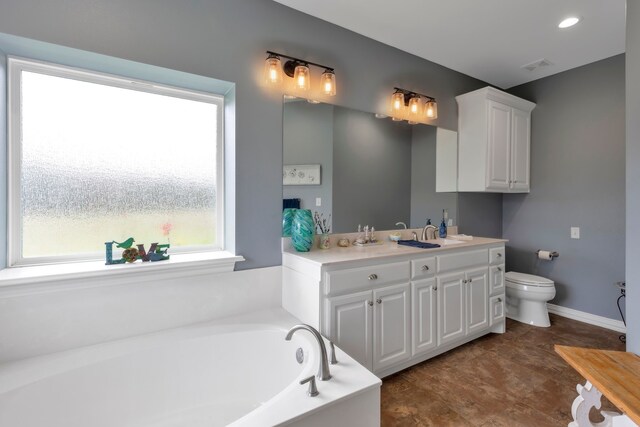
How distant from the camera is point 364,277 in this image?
1.85m

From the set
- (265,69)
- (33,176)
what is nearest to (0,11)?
(33,176)

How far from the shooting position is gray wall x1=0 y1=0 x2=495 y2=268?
147 cm

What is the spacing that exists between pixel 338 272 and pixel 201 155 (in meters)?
1.20

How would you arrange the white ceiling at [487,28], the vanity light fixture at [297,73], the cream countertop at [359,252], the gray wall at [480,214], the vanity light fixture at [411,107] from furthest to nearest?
the gray wall at [480,214], the vanity light fixture at [411,107], the white ceiling at [487,28], the vanity light fixture at [297,73], the cream countertop at [359,252]

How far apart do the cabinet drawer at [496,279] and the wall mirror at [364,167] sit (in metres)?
0.60

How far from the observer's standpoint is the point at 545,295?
9.21ft

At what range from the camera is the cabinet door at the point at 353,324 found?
68.8 inches

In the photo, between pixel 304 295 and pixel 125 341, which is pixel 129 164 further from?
Answer: pixel 304 295

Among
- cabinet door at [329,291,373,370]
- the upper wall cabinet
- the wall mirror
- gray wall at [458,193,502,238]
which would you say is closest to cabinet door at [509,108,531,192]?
the upper wall cabinet

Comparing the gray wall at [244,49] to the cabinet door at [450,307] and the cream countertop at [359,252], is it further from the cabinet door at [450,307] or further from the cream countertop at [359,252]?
the cabinet door at [450,307]

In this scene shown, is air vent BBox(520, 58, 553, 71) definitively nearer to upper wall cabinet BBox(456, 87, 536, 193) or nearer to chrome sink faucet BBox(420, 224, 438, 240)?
upper wall cabinet BBox(456, 87, 536, 193)

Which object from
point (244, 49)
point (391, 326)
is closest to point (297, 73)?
point (244, 49)

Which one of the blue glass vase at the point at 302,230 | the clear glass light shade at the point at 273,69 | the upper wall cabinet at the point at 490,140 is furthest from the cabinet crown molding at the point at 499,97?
the blue glass vase at the point at 302,230

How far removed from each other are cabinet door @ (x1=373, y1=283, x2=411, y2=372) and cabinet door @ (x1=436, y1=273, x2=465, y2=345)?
0.36 metres
